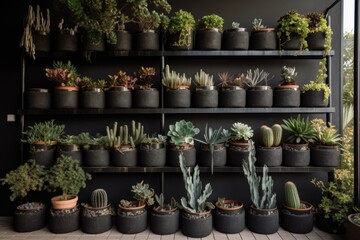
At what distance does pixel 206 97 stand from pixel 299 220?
1711 mm

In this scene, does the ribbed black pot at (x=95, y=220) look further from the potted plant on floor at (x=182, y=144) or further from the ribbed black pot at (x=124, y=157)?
the potted plant on floor at (x=182, y=144)

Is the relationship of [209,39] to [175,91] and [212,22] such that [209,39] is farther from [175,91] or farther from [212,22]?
[175,91]

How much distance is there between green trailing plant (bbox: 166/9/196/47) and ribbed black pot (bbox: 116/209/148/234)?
2.01 m

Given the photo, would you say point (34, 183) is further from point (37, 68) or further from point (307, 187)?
point (307, 187)

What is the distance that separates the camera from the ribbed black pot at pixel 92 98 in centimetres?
339

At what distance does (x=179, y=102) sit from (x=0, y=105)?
2.40 meters

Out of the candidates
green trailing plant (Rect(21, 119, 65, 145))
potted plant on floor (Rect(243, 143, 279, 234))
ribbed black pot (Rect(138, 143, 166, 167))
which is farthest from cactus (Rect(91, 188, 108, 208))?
potted plant on floor (Rect(243, 143, 279, 234))

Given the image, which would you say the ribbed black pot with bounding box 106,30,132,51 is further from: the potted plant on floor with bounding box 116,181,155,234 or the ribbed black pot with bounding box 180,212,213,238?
the ribbed black pot with bounding box 180,212,213,238

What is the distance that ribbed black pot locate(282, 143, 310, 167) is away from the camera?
3295mm

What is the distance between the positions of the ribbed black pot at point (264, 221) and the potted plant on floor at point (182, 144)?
0.90m

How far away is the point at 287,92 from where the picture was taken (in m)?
3.39

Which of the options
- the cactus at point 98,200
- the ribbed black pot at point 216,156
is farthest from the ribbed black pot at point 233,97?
the cactus at point 98,200

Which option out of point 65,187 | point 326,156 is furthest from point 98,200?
point 326,156

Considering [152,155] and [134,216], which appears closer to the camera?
[134,216]
